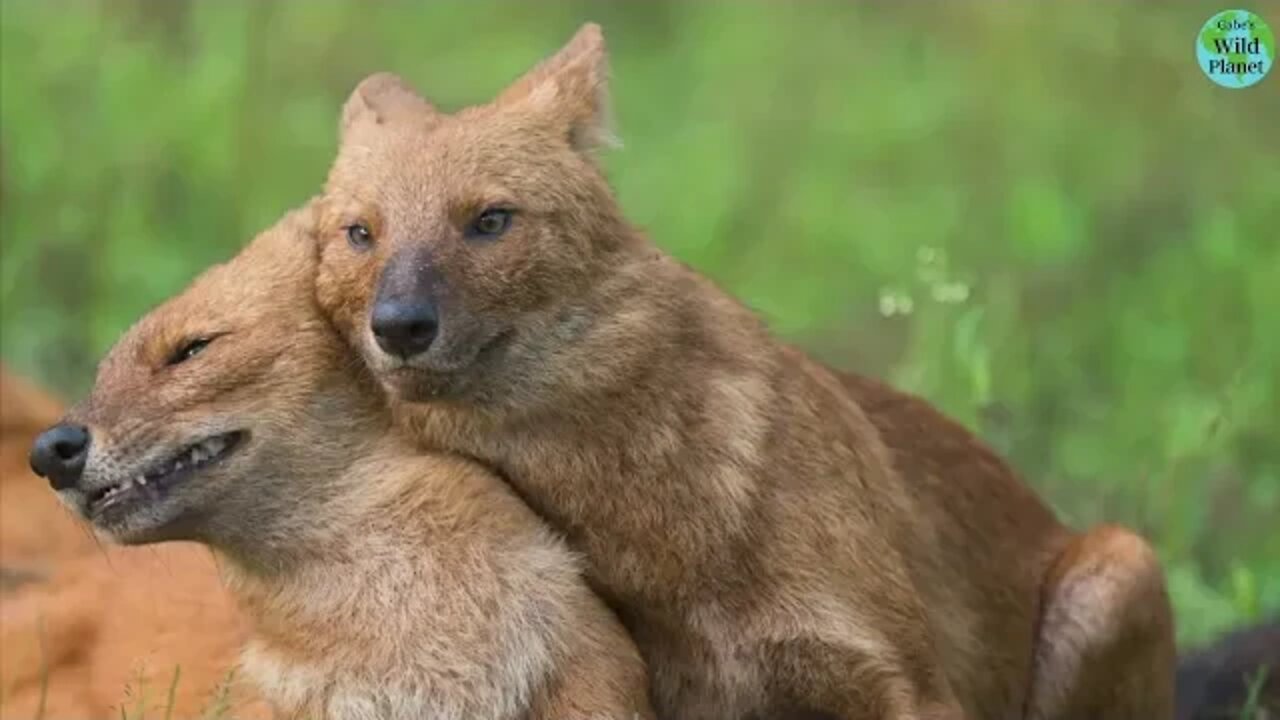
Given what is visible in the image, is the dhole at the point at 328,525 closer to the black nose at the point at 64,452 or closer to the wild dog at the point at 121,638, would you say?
the black nose at the point at 64,452

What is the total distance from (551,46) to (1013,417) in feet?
8.41

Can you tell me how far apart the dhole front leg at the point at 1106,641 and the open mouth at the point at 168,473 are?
92.4 inches

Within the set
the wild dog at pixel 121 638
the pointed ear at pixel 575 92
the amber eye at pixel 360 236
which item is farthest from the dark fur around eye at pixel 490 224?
the wild dog at pixel 121 638

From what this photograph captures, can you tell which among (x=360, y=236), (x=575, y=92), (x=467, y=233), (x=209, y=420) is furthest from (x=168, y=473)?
(x=575, y=92)

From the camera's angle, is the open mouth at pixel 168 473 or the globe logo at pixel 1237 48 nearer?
the open mouth at pixel 168 473

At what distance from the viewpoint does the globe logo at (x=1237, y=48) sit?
7.49 m

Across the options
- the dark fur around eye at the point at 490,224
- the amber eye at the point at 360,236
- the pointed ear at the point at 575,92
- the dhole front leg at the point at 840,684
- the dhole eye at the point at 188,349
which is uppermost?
the pointed ear at the point at 575,92

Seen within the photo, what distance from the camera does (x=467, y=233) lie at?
499cm

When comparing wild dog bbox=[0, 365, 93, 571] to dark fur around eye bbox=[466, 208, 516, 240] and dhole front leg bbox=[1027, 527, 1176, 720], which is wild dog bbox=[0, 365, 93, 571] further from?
dhole front leg bbox=[1027, 527, 1176, 720]

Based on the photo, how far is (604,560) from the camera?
521cm

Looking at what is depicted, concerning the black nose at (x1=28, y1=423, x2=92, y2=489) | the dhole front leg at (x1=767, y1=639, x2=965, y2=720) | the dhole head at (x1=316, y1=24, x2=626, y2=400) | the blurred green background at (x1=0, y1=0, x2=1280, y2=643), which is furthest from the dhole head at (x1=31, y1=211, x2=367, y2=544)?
the blurred green background at (x1=0, y1=0, x2=1280, y2=643)

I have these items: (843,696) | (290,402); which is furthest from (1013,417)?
(290,402)

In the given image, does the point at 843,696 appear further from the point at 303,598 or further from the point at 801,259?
the point at 801,259

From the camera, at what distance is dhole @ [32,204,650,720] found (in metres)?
5.02
